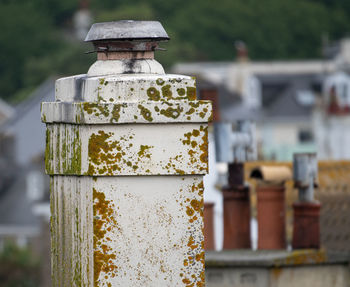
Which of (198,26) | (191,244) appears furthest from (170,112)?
(198,26)

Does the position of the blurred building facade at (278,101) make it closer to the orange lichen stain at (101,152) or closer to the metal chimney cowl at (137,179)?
the metal chimney cowl at (137,179)

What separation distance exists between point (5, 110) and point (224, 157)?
69355mm

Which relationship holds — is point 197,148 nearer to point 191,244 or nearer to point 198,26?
point 191,244

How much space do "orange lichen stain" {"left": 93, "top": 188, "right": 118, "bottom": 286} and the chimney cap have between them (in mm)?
677

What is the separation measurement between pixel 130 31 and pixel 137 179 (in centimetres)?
64

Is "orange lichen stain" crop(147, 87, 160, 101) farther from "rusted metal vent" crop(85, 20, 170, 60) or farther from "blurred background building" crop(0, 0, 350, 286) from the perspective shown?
"blurred background building" crop(0, 0, 350, 286)

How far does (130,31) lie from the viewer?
5770 mm

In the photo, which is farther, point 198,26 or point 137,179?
point 198,26

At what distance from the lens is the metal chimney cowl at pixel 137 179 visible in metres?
5.50

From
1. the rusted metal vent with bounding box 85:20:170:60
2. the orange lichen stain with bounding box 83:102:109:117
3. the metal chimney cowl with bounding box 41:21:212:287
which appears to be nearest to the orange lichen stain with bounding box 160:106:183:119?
the metal chimney cowl with bounding box 41:21:212:287

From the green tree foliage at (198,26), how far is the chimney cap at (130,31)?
105 metres

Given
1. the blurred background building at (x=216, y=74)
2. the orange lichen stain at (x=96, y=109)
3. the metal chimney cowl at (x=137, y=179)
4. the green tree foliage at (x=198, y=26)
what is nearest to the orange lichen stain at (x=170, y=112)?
the metal chimney cowl at (x=137, y=179)

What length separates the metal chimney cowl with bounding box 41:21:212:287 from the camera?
5.50m

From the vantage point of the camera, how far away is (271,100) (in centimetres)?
8388
